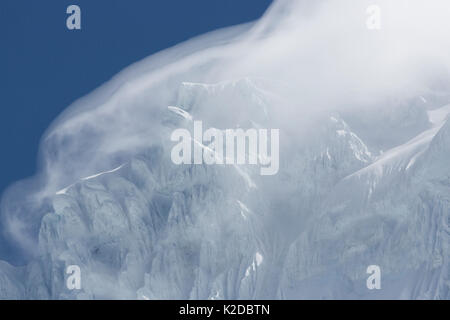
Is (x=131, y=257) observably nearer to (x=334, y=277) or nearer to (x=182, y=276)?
(x=182, y=276)

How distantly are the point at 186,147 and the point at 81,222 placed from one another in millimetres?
15290

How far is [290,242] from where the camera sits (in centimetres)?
19638

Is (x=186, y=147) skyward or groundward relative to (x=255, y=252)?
skyward

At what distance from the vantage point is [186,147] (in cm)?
19750

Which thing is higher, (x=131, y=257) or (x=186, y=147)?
(x=186, y=147)
